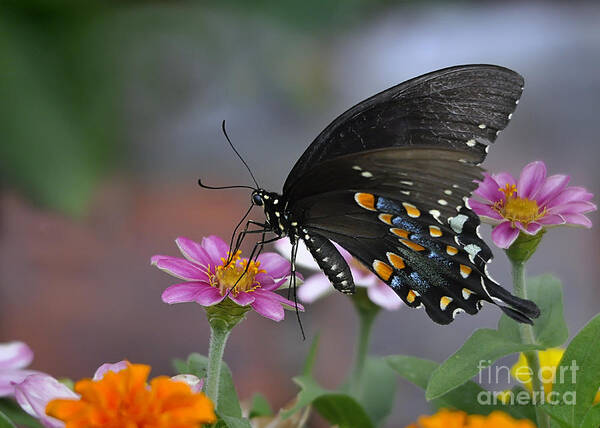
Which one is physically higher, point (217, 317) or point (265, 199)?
point (265, 199)

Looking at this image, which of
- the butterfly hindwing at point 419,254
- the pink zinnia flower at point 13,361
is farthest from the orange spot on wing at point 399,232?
the pink zinnia flower at point 13,361

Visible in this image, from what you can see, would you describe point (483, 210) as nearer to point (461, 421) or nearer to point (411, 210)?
point (411, 210)

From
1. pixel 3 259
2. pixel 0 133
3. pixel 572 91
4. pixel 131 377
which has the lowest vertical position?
pixel 131 377

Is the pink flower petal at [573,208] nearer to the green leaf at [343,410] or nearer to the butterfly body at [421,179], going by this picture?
the butterfly body at [421,179]

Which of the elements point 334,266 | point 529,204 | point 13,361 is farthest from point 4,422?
point 529,204

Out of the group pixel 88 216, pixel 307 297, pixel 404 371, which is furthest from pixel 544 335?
pixel 88 216

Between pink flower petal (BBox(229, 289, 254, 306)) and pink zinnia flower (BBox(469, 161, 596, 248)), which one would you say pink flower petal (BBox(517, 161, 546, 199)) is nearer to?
pink zinnia flower (BBox(469, 161, 596, 248))

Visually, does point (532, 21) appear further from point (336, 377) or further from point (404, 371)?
point (404, 371)
